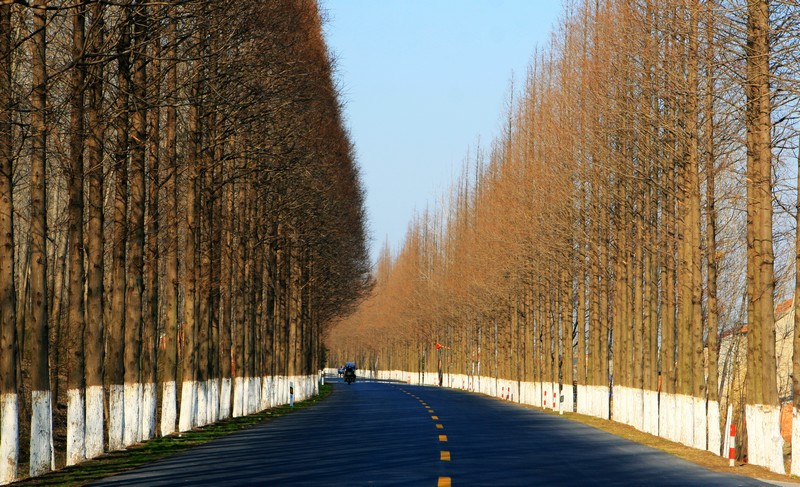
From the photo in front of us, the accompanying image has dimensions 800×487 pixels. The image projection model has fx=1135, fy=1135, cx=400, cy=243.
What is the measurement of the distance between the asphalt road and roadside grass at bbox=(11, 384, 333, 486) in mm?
457

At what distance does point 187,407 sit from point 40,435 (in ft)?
37.1

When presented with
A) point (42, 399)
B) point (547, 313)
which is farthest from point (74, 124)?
point (547, 313)

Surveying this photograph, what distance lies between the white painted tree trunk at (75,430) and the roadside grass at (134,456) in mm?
283

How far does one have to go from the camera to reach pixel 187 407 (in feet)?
93.2

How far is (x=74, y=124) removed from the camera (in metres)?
20.4

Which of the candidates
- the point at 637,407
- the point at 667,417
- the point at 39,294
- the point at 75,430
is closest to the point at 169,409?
the point at 75,430

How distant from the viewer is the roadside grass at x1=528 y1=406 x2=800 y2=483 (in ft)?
62.4

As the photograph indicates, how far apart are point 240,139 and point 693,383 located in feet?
57.7

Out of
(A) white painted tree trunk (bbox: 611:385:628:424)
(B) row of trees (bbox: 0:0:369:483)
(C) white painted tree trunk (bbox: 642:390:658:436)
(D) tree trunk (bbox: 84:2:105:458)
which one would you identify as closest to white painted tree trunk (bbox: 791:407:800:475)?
(B) row of trees (bbox: 0:0:369:483)

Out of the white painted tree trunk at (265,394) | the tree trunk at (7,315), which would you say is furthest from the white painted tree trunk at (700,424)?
the white painted tree trunk at (265,394)

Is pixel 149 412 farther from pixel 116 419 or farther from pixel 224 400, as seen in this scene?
pixel 224 400

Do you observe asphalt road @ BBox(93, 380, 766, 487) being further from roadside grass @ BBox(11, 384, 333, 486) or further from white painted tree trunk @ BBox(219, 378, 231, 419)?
white painted tree trunk @ BBox(219, 378, 231, 419)

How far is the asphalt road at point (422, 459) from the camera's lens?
15516 millimetres

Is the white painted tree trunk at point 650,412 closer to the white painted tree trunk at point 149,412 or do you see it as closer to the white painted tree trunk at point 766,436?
the white painted tree trunk at point 766,436
